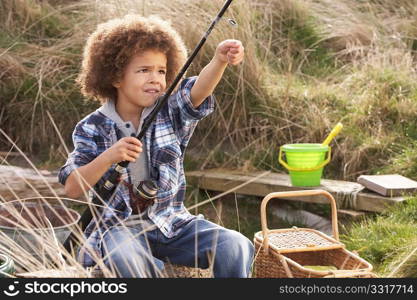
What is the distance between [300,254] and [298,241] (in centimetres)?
10

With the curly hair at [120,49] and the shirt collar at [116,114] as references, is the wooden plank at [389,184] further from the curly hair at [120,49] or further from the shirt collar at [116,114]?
the shirt collar at [116,114]

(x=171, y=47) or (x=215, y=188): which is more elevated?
(x=171, y=47)

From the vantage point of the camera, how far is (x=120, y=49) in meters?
3.36

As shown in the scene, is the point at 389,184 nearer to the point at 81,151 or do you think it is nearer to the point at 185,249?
the point at 185,249

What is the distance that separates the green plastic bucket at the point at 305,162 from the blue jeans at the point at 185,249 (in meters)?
1.73

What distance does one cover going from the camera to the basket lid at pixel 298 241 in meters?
3.45

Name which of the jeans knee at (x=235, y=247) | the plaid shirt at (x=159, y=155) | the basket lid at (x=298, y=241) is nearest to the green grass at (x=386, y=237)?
the basket lid at (x=298, y=241)

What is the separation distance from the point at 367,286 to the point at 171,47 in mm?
1249

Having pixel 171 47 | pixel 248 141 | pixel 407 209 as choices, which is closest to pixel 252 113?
pixel 248 141

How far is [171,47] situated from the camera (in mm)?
3393

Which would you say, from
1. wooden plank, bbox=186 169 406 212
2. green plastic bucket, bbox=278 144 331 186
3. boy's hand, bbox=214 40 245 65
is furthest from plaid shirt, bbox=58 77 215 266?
wooden plank, bbox=186 169 406 212

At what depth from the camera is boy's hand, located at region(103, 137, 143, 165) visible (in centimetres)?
293

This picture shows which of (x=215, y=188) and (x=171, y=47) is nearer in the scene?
(x=171, y=47)

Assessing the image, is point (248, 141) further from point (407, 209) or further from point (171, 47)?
point (171, 47)
